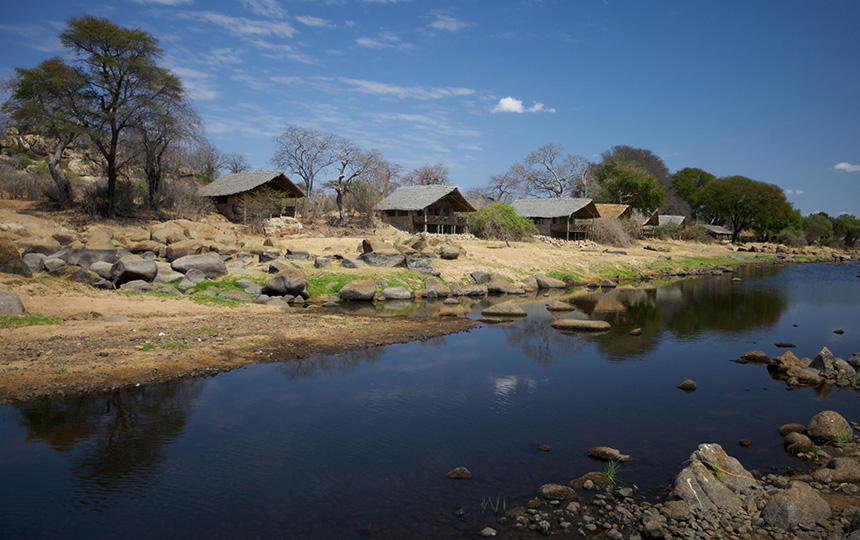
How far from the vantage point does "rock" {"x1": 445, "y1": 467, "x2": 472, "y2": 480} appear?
267 inches

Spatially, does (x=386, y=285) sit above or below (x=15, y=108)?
below

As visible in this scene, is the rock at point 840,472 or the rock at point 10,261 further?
the rock at point 10,261

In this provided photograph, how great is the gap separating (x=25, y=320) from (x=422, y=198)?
3684 cm

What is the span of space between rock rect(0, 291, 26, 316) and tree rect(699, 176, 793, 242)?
244 ft

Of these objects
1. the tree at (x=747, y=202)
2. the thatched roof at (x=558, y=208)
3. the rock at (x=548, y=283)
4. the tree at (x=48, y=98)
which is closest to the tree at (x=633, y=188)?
the thatched roof at (x=558, y=208)

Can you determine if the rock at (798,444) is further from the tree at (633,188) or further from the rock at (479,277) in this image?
the tree at (633,188)

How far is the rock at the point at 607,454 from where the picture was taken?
7.28 m

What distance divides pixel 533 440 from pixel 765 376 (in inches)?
278

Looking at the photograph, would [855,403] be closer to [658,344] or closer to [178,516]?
[658,344]

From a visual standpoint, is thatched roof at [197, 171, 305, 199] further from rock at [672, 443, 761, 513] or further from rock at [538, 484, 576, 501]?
rock at [672, 443, 761, 513]

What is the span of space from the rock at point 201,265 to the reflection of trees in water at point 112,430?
11.1 metres

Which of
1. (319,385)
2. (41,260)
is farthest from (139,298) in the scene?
(319,385)

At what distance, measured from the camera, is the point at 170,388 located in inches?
387

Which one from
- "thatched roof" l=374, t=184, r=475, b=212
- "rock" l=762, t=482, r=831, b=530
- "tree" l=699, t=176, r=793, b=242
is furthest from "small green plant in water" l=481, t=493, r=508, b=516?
"tree" l=699, t=176, r=793, b=242
